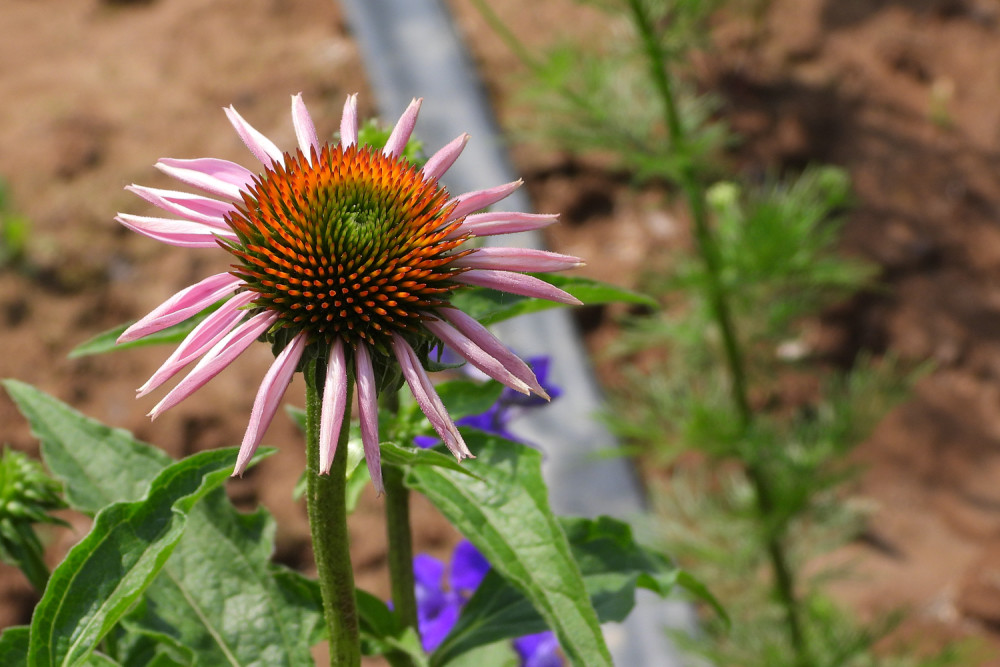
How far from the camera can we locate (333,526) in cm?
54

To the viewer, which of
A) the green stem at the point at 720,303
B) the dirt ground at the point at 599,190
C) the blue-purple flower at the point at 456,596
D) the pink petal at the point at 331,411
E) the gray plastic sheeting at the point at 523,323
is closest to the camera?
the pink petal at the point at 331,411

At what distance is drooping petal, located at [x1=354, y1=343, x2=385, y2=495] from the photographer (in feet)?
1.66

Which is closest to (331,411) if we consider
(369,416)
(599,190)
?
(369,416)

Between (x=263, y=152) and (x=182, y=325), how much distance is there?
0.51ft

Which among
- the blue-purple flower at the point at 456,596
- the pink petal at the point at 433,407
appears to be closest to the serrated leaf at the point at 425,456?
the pink petal at the point at 433,407

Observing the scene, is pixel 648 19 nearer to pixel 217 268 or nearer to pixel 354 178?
pixel 354 178

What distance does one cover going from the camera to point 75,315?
256 centimetres

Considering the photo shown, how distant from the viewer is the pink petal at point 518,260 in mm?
562

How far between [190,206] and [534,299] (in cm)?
24

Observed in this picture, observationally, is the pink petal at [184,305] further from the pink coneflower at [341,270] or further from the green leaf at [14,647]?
the green leaf at [14,647]

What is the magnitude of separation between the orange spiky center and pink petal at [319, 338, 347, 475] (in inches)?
1.3

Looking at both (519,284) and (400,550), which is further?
(400,550)

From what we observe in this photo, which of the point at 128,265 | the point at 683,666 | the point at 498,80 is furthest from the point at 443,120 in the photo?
the point at 683,666

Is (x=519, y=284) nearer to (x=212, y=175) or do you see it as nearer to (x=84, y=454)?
(x=212, y=175)
